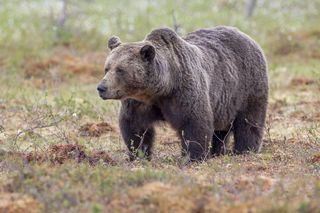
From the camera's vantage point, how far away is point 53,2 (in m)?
27.5

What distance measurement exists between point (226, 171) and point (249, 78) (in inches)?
112

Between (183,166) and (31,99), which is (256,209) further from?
(31,99)

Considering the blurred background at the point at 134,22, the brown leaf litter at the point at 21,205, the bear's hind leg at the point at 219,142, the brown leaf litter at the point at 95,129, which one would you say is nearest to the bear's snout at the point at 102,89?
the brown leaf litter at the point at 21,205

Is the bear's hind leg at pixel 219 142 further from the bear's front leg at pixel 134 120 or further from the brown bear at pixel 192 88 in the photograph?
the bear's front leg at pixel 134 120

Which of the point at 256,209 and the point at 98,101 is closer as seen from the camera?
the point at 256,209

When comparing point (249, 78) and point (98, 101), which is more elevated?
point (249, 78)

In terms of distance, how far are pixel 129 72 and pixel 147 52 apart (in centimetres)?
32

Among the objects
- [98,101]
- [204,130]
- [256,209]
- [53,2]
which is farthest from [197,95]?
[53,2]

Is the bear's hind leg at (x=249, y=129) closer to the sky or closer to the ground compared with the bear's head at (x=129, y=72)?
closer to the ground

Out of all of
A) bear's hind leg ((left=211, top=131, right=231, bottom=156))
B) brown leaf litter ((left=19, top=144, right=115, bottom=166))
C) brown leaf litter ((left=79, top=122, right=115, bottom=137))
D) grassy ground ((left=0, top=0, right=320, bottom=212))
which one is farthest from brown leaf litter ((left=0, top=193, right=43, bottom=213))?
brown leaf litter ((left=79, top=122, right=115, bottom=137))

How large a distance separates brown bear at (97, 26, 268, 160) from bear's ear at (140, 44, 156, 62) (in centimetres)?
1

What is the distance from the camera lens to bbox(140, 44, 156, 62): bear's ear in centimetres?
840

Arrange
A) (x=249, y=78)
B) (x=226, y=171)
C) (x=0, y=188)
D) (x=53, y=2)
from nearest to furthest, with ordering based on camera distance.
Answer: (x=0, y=188)
(x=226, y=171)
(x=249, y=78)
(x=53, y=2)

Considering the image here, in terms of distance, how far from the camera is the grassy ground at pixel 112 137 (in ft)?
19.9
